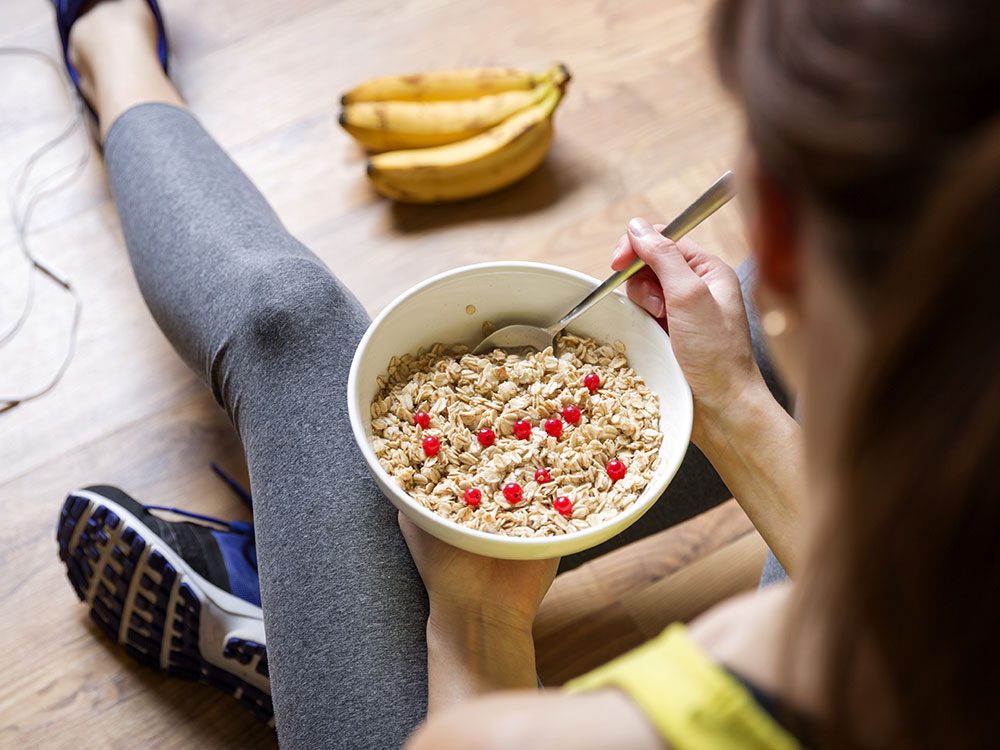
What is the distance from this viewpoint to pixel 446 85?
1433 millimetres

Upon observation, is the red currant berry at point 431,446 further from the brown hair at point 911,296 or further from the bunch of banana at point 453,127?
the bunch of banana at point 453,127

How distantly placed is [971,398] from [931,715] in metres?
0.16

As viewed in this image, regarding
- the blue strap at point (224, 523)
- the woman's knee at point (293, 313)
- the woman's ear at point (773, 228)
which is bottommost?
the blue strap at point (224, 523)

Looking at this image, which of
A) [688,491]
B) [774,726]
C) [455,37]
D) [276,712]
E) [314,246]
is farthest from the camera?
[455,37]

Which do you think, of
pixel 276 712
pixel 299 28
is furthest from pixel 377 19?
pixel 276 712

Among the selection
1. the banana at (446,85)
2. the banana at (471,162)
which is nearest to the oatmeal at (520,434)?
the banana at (471,162)

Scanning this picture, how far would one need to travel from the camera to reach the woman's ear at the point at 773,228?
1.30ft

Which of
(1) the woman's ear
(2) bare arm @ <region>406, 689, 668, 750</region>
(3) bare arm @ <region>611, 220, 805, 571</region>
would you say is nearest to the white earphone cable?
(3) bare arm @ <region>611, 220, 805, 571</region>

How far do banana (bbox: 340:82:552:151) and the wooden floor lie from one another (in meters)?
0.08

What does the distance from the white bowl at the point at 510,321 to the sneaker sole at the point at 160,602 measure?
0.36 metres

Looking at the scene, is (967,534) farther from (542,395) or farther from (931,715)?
(542,395)

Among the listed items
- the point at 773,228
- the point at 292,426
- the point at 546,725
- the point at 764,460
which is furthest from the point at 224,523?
the point at 773,228

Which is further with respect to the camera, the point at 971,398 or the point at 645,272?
the point at 645,272

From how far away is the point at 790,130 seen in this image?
0.36 m
